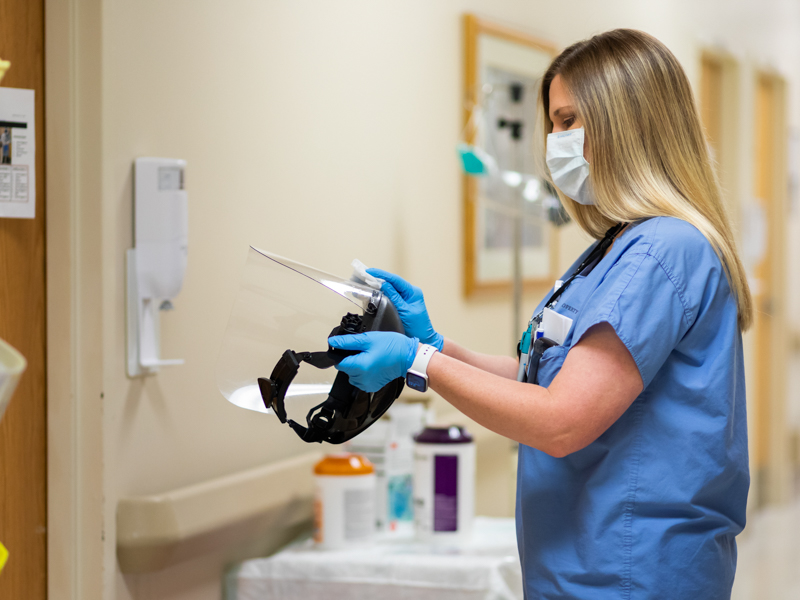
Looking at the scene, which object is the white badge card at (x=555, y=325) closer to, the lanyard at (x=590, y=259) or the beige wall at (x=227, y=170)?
the lanyard at (x=590, y=259)

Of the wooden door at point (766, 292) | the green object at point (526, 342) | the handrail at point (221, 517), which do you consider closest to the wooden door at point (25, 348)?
the handrail at point (221, 517)

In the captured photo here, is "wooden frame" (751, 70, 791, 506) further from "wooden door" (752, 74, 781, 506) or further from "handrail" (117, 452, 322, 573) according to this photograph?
"handrail" (117, 452, 322, 573)

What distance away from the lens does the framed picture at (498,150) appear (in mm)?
2555

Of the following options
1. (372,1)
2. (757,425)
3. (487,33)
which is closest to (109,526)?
(372,1)

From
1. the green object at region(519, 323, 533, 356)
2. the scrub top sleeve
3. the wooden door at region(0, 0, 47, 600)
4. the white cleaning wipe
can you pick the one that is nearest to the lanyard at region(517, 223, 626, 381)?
the green object at region(519, 323, 533, 356)

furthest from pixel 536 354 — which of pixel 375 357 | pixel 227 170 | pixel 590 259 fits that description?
pixel 227 170

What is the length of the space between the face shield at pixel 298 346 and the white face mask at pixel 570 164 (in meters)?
0.36

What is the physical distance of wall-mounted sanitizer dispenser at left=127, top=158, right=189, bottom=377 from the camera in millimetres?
1549

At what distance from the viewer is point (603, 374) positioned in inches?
44.0

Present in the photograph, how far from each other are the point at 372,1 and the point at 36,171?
42.3 inches

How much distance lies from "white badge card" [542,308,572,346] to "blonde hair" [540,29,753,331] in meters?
0.17

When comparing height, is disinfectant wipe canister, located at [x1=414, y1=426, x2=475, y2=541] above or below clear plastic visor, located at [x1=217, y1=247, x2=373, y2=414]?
below

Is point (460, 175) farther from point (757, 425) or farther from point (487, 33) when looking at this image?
point (757, 425)

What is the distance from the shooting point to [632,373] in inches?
44.4
